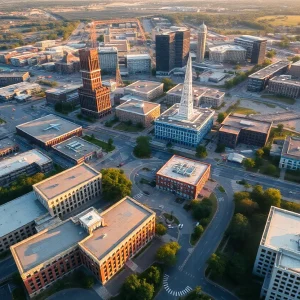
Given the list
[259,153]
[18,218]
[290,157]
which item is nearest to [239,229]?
[290,157]

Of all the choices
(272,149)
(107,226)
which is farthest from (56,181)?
(272,149)

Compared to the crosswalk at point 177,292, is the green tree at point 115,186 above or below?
above

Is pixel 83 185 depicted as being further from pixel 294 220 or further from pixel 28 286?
pixel 294 220

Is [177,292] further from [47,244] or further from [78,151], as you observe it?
[78,151]

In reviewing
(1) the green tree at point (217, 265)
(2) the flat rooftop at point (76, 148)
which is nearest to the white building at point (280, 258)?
(1) the green tree at point (217, 265)

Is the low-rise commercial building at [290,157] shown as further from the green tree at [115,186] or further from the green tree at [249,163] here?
the green tree at [115,186]
